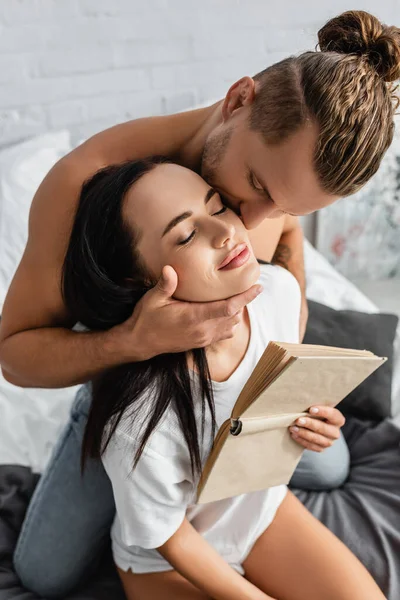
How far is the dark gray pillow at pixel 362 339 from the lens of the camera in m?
1.54

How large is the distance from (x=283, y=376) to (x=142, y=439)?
0.24 m

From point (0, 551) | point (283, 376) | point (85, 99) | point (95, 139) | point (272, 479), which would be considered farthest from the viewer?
point (85, 99)

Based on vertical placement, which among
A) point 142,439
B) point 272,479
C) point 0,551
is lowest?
point 0,551

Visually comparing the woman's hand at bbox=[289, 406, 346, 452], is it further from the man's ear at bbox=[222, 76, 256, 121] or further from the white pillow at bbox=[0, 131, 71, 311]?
the white pillow at bbox=[0, 131, 71, 311]

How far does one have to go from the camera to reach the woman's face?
847 millimetres

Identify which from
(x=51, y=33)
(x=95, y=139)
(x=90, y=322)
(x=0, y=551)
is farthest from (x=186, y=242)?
(x=51, y=33)

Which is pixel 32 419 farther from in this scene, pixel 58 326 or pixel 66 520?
pixel 58 326

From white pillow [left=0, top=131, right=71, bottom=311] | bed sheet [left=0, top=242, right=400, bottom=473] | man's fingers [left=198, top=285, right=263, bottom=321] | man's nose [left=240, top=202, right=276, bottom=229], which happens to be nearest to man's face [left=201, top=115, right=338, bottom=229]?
man's nose [left=240, top=202, right=276, bottom=229]

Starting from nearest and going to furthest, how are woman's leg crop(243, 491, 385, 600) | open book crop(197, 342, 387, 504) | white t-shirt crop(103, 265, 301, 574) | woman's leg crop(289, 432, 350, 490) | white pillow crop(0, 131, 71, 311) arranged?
open book crop(197, 342, 387, 504) < white t-shirt crop(103, 265, 301, 574) < woman's leg crop(243, 491, 385, 600) < woman's leg crop(289, 432, 350, 490) < white pillow crop(0, 131, 71, 311)

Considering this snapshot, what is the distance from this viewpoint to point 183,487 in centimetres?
100

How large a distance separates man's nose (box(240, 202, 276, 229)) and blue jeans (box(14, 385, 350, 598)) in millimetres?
525

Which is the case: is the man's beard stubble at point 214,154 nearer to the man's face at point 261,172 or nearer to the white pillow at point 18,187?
the man's face at point 261,172

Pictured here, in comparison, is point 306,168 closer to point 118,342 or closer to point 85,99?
point 118,342

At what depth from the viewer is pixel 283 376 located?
793mm
